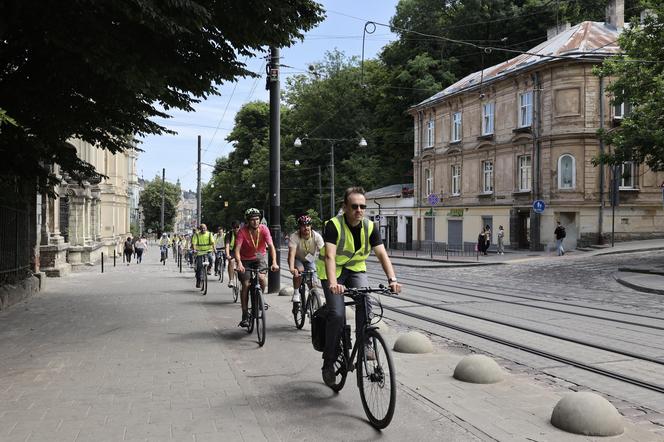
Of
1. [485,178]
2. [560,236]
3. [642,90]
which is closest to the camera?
[642,90]

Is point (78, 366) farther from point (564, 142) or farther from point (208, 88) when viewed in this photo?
point (564, 142)

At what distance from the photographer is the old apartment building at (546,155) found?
102 feet

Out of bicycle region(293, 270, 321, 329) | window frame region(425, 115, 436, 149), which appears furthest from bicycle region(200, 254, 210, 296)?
Answer: window frame region(425, 115, 436, 149)

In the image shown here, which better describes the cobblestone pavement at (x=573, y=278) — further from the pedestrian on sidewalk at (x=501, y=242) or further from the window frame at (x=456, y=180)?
the window frame at (x=456, y=180)

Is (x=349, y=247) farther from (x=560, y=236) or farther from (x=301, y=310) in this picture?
(x=560, y=236)

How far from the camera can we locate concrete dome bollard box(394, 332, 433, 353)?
24.0 ft

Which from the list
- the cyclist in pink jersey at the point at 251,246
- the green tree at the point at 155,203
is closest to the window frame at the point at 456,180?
the cyclist in pink jersey at the point at 251,246

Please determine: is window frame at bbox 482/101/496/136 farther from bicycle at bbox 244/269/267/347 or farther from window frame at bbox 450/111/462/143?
bicycle at bbox 244/269/267/347

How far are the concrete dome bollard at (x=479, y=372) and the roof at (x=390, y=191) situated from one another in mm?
40962

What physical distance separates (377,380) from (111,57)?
582 centimetres

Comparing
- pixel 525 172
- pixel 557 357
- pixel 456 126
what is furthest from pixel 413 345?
pixel 456 126

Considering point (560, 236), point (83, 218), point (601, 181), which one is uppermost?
point (601, 181)

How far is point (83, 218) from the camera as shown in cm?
3091

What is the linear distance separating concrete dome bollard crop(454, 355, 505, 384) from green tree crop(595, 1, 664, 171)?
16.1 metres
